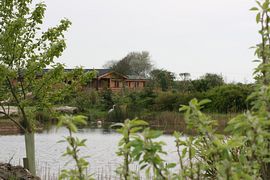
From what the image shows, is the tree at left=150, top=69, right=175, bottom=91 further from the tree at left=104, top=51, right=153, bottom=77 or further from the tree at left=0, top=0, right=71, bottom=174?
the tree at left=0, top=0, right=71, bottom=174

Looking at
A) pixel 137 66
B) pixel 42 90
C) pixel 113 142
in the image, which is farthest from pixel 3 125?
pixel 137 66

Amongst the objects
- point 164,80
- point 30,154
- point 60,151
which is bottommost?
point 60,151

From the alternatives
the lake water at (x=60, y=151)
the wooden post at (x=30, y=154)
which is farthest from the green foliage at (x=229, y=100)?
the wooden post at (x=30, y=154)

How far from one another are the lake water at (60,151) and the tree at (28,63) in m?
1.88

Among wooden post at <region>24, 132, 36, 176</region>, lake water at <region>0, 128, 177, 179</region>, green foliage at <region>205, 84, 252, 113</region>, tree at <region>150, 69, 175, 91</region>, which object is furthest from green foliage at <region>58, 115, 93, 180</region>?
tree at <region>150, 69, 175, 91</region>

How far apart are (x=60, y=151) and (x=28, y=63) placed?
7442 millimetres

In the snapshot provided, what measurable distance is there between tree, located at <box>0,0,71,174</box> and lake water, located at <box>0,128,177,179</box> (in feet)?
6.17

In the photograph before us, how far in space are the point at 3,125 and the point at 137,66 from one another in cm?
4826

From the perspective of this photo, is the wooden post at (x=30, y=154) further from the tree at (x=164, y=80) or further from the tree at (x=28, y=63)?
the tree at (x=164, y=80)

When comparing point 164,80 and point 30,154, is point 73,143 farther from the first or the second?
point 164,80

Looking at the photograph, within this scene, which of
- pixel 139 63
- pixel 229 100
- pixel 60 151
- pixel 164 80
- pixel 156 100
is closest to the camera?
pixel 60 151

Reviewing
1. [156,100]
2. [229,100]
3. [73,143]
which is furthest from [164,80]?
[73,143]

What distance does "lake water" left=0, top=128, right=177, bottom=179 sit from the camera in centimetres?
1297

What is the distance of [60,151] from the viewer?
16.7 m
